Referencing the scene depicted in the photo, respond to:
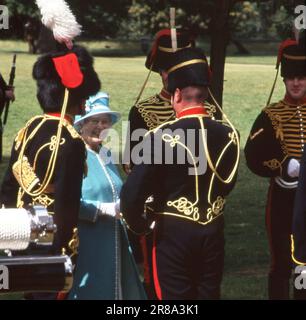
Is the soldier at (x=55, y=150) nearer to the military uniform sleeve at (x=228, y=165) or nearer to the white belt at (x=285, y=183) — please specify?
the military uniform sleeve at (x=228, y=165)

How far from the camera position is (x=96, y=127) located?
6230 millimetres

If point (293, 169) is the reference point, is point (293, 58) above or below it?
above

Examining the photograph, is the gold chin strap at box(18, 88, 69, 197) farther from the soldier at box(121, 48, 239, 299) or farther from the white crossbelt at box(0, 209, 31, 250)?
the white crossbelt at box(0, 209, 31, 250)

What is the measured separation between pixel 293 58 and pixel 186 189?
6.32 ft

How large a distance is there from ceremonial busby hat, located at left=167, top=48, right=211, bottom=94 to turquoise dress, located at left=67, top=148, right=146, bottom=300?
2.30ft

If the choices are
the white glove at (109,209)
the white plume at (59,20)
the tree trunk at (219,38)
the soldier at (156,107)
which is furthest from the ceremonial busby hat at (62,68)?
the tree trunk at (219,38)

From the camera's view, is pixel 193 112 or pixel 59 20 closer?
pixel 193 112

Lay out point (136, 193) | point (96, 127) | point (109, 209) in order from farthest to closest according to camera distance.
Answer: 1. point (96, 127)
2. point (109, 209)
3. point (136, 193)

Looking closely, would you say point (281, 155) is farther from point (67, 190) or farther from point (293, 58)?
point (67, 190)

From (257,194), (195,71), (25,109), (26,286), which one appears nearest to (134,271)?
(195,71)

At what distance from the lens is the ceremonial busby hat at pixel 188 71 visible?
5.52 metres

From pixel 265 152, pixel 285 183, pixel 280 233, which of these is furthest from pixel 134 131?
pixel 280 233

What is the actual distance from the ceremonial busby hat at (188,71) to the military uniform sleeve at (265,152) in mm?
1357

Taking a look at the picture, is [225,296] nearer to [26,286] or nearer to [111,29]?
[26,286]
